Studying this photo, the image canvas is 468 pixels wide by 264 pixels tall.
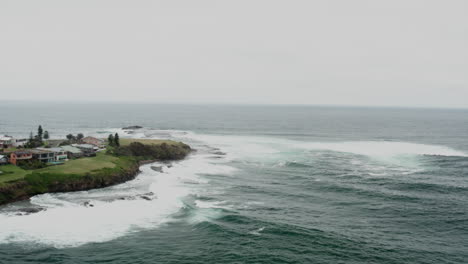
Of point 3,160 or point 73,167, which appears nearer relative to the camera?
point 3,160

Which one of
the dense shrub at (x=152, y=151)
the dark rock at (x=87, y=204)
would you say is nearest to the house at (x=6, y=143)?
the dense shrub at (x=152, y=151)

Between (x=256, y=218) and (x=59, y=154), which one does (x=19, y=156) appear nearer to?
(x=59, y=154)

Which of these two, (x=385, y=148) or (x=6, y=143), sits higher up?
(x=6, y=143)

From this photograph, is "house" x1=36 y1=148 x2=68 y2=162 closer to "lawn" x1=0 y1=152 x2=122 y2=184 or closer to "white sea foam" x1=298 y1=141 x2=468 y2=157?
"lawn" x1=0 y1=152 x2=122 y2=184

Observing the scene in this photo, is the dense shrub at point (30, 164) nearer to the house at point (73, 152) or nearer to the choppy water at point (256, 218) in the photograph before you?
the house at point (73, 152)

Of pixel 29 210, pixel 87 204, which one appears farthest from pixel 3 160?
pixel 87 204

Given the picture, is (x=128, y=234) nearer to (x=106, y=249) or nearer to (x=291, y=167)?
(x=106, y=249)

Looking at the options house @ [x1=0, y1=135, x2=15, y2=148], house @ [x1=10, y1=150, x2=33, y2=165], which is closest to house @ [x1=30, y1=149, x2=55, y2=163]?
house @ [x1=10, y1=150, x2=33, y2=165]
